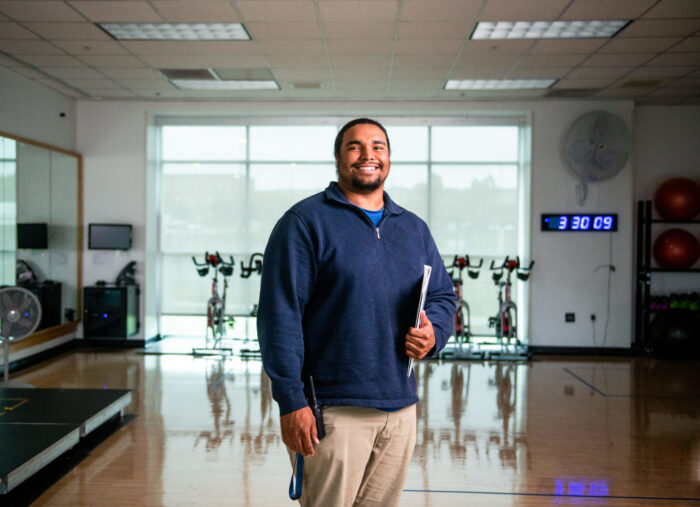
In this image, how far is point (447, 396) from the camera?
5367mm

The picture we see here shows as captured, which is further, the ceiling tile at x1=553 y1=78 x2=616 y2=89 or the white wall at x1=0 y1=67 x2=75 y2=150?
the ceiling tile at x1=553 y1=78 x2=616 y2=89

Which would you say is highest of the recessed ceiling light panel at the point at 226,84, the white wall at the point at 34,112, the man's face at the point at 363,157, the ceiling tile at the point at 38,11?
the recessed ceiling light panel at the point at 226,84

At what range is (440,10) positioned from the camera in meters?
4.49

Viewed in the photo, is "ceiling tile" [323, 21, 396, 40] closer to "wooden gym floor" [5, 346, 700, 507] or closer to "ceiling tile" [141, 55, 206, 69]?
"ceiling tile" [141, 55, 206, 69]

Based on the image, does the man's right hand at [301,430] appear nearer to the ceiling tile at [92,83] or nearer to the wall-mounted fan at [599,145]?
the ceiling tile at [92,83]

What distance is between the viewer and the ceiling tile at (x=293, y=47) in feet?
17.5

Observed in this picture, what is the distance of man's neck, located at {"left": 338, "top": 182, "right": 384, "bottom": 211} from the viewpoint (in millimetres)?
1737

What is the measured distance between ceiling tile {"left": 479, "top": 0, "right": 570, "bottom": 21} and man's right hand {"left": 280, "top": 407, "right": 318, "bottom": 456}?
3.83 meters

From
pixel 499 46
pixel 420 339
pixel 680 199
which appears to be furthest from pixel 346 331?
pixel 680 199

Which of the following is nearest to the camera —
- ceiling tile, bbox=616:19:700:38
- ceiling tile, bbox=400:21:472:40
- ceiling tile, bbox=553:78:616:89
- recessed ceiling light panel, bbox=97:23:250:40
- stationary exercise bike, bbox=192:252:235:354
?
ceiling tile, bbox=616:19:700:38

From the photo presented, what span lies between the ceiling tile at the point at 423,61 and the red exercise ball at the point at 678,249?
3.83 meters

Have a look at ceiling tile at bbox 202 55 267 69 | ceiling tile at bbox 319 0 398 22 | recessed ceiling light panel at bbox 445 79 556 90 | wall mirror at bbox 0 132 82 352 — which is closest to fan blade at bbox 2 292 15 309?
wall mirror at bbox 0 132 82 352

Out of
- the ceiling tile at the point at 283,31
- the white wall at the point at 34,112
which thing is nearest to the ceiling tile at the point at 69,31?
the ceiling tile at the point at 283,31

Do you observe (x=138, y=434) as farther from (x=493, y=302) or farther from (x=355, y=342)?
(x=493, y=302)
